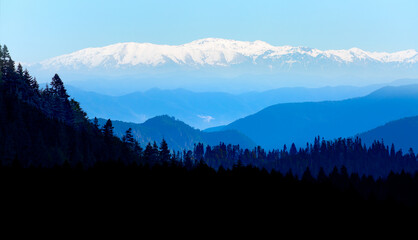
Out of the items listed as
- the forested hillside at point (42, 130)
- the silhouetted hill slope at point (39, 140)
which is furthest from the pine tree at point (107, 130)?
the silhouetted hill slope at point (39, 140)

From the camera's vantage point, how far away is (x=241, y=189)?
96.4 metres

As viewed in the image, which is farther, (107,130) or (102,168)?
(107,130)

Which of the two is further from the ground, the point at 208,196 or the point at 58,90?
the point at 58,90

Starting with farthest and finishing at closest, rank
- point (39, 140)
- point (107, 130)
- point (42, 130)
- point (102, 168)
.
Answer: point (107, 130)
point (42, 130)
point (39, 140)
point (102, 168)

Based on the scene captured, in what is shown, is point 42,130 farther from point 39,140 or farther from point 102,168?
point 102,168

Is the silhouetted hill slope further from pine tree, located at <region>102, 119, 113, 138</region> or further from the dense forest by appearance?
pine tree, located at <region>102, 119, 113, 138</region>

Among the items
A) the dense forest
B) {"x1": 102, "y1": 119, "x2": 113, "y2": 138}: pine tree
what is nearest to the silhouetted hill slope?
the dense forest

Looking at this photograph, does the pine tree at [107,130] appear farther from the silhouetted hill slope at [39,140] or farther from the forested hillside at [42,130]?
the silhouetted hill slope at [39,140]

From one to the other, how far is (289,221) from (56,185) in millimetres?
37194

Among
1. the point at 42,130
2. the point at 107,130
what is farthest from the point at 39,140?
the point at 107,130

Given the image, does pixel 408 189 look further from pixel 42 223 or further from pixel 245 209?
pixel 42 223

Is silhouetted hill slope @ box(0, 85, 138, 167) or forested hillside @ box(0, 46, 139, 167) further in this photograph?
forested hillside @ box(0, 46, 139, 167)

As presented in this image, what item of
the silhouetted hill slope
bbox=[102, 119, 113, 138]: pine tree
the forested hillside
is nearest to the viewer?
the silhouetted hill slope

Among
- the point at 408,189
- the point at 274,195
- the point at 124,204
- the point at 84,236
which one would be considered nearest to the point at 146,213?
the point at 124,204
